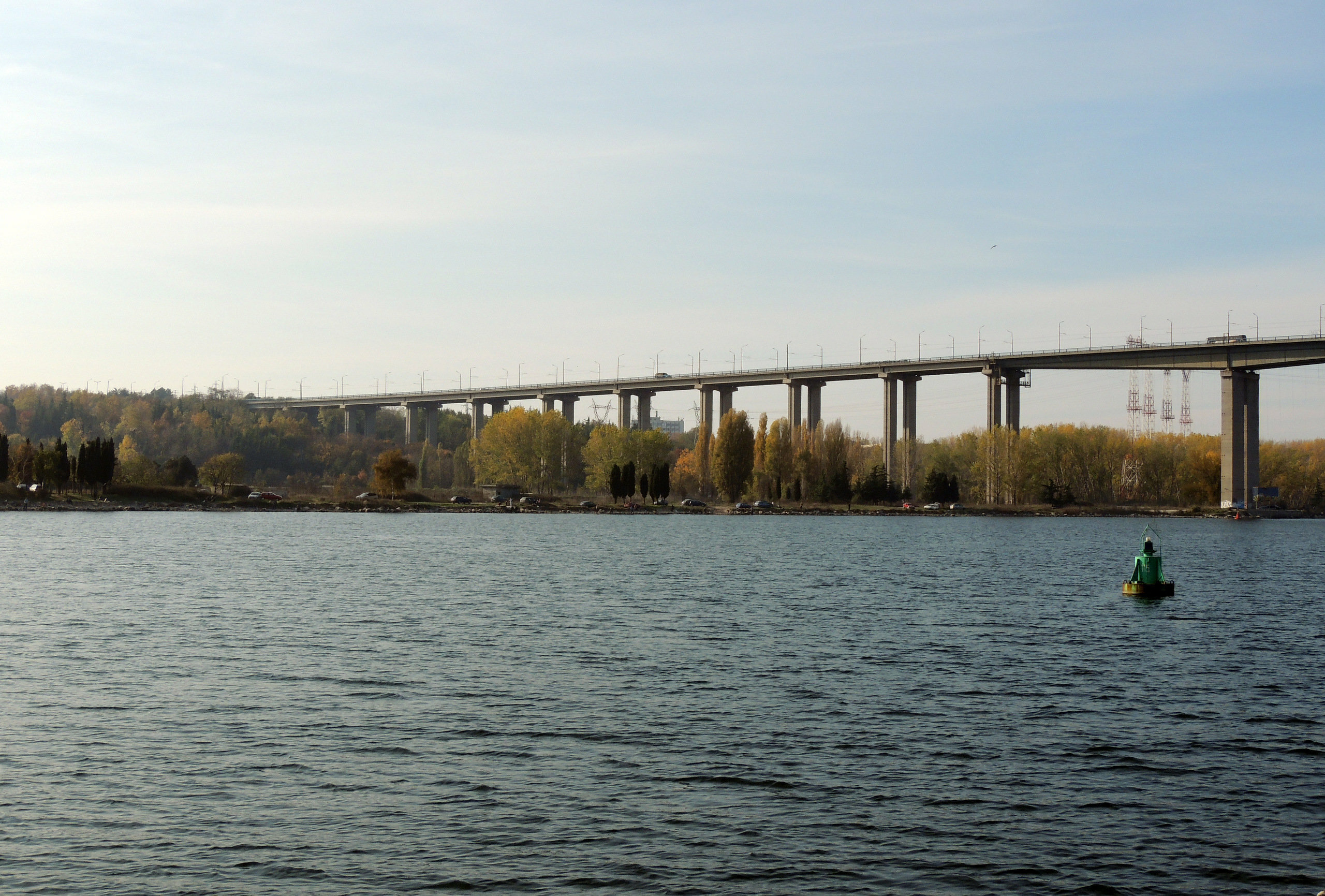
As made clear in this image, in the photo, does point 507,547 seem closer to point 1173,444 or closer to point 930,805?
point 930,805

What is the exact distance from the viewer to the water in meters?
14.3

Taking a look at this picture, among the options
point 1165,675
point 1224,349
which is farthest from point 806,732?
point 1224,349

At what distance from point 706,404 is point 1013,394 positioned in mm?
49387

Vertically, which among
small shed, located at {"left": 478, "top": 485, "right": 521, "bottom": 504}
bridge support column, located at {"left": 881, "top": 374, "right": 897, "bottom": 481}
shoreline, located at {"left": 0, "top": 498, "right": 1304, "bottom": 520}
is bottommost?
shoreline, located at {"left": 0, "top": 498, "right": 1304, "bottom": 520}

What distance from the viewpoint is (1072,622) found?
39594 millimetres

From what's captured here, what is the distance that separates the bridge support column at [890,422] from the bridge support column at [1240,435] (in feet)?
139

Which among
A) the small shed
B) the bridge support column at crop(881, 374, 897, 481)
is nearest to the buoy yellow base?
the bridge support column at crop(881, 374, 897, 481)

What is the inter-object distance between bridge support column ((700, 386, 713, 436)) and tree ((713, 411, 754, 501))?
1047 inches

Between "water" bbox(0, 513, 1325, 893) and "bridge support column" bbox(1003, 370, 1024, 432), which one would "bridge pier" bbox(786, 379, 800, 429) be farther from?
"water" bbox(0, 513, 1325, 893)

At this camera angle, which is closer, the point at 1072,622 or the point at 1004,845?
the point at 1004,845

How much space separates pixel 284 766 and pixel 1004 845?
10573mm

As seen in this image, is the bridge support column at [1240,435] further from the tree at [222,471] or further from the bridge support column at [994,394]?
the tree at [222,471]

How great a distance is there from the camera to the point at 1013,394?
16538 cm

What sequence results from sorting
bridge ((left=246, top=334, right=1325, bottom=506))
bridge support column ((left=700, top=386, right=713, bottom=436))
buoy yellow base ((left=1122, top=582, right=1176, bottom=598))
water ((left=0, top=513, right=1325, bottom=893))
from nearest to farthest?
water ((left=0, top=513, right=1325, bottom=893)), buoy yellow base ((left=1122, top=582, right=1176, bottom=598)), bridge ((left=246, top=334, right=1325, bottom=506)), bridge support column ((left=700, top=386, right=713, bottom=436))
